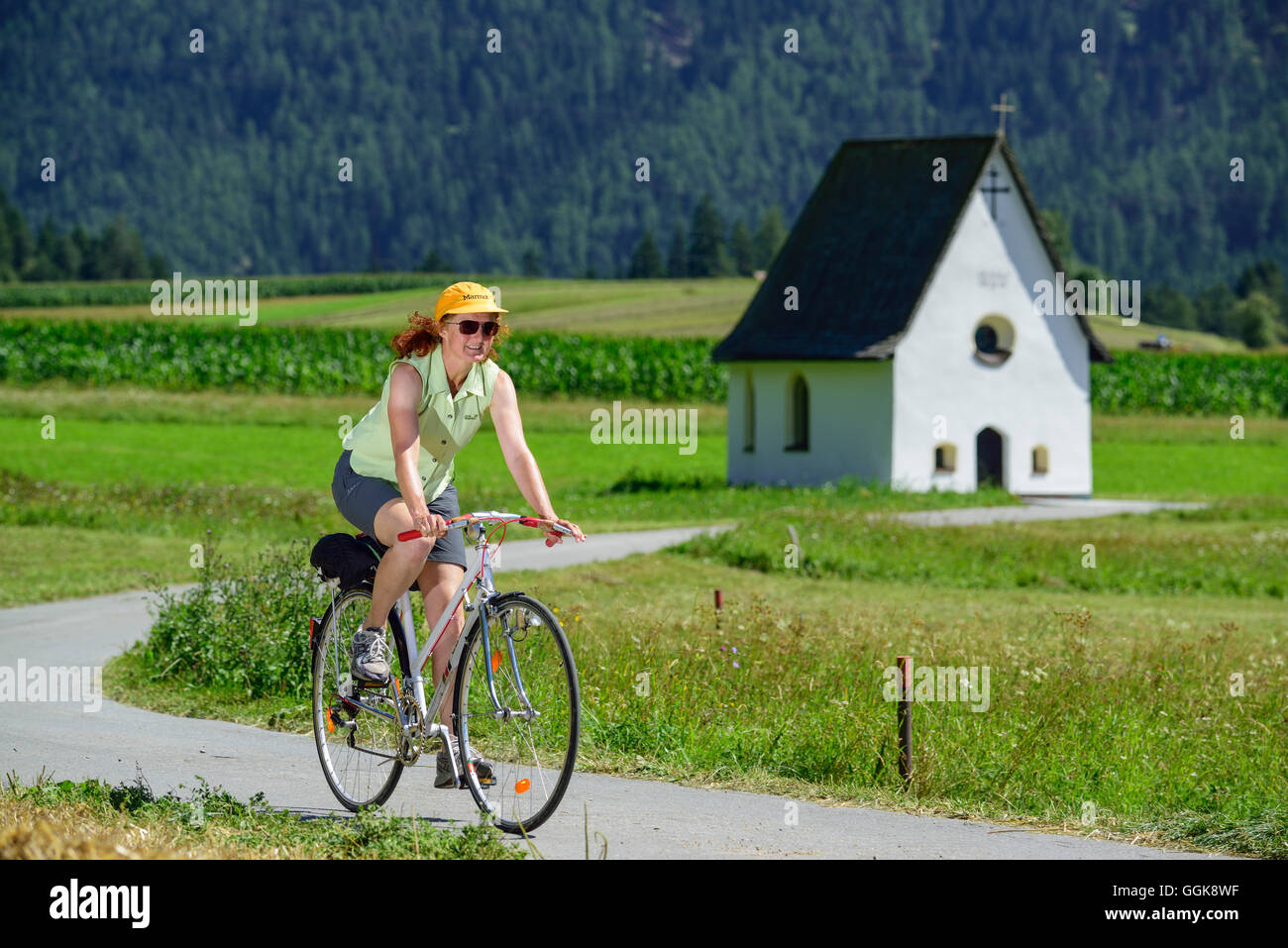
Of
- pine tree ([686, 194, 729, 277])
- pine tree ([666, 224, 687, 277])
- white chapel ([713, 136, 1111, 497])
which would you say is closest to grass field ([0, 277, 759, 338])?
white chapel ([713, 136, 1111, 497])

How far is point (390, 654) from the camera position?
759 cm

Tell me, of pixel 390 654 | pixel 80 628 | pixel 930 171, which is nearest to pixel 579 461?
pixel 930 171

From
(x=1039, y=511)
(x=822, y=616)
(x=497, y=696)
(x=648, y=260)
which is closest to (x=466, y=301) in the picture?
(x=497, y=696)

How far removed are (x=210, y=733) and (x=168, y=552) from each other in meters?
12.7

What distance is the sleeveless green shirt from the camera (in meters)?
7.08

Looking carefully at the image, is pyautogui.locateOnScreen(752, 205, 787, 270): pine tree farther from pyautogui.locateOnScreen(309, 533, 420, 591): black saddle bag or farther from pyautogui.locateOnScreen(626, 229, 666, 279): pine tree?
pyautogui.locateOnScreen(309, 533, 420, 591): black saddle bag

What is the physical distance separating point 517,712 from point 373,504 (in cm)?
112

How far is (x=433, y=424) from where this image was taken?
281 inches

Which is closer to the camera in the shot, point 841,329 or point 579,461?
point 841,329

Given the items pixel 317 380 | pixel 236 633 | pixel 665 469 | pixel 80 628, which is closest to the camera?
pixel 236 633

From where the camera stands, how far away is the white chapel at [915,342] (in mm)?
37969

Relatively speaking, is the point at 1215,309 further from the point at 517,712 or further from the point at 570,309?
the point at 517,712

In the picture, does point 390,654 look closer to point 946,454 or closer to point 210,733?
point 210,733

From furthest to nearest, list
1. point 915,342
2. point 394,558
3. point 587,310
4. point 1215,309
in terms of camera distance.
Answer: point 1215,309
point 587,310
point 915,342
point 394,558
